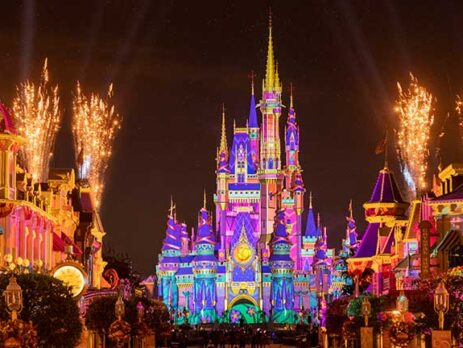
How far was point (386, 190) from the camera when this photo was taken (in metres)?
91.1

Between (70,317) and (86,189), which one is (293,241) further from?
(70,317)

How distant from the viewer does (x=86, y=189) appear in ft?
279

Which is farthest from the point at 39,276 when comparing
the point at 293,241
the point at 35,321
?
the point at 293,241

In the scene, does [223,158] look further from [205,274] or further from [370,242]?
[370,242]

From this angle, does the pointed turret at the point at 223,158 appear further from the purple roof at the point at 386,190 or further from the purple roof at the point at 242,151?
the purple roof at the point at 386,190

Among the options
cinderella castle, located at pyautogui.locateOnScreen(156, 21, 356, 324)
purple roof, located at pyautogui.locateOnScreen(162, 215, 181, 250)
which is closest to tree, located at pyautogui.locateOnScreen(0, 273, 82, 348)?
cinderella castle, located at pyautogui.locateOnScreen(156, 21, 356, 324)

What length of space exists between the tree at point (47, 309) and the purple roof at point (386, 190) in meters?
53.9

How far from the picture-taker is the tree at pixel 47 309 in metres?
37.3

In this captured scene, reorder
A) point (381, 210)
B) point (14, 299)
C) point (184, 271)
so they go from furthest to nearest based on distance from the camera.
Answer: point (184, 271) → point (381, 210) → point (14, 299)

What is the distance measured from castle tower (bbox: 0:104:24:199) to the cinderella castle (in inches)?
4253

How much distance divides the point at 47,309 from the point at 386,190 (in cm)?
5615

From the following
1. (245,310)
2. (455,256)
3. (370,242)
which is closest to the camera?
(455,256)

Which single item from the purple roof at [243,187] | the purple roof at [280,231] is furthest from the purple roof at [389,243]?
the purple roof at [243,187]

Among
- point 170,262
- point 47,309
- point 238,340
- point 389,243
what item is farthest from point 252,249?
point 47,309
